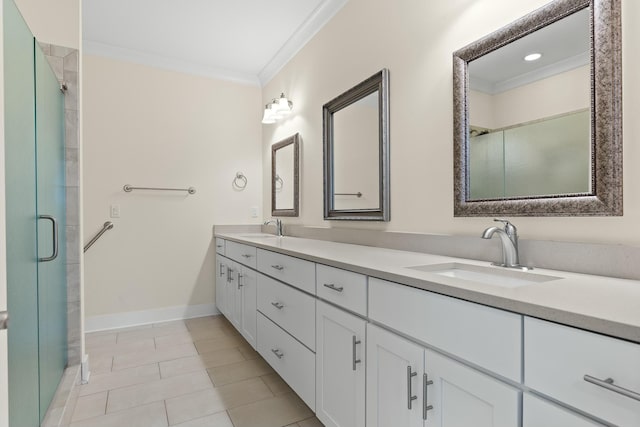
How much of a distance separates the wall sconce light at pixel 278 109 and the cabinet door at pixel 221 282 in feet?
4.41

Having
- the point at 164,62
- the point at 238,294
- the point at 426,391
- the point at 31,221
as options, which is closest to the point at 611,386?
the point at 426,391

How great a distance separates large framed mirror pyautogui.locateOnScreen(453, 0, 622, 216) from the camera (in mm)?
1067

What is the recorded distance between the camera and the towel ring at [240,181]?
11.8 feet

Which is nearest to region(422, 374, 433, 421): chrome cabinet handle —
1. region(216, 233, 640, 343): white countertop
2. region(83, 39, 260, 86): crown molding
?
region(216, 233, 640, 343): white countertop

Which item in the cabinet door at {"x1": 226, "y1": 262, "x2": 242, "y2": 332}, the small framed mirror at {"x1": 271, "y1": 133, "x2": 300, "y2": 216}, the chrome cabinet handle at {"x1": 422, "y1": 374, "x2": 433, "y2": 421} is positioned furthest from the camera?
the small framed mirror at {"x1": 271, "y1": 133, "x2": 300, "y2": 216}

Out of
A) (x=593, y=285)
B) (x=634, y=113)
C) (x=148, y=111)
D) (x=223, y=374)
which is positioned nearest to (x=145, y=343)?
(x=223, y=374)

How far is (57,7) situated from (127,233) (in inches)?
69.6

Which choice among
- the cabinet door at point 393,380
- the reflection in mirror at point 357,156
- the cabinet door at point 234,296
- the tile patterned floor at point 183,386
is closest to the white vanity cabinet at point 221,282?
the cabinet door at point 234,296

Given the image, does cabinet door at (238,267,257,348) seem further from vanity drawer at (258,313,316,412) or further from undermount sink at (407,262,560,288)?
undermount sink at (407,262,560,288)

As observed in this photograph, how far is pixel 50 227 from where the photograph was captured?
1713 millimetres

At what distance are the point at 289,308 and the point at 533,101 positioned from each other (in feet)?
4.50

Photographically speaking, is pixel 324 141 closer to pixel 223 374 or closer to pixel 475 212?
pixel 475 212

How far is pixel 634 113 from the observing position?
1015 millimetres

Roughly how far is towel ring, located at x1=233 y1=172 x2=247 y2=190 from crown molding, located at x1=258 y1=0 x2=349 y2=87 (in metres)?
0.98
